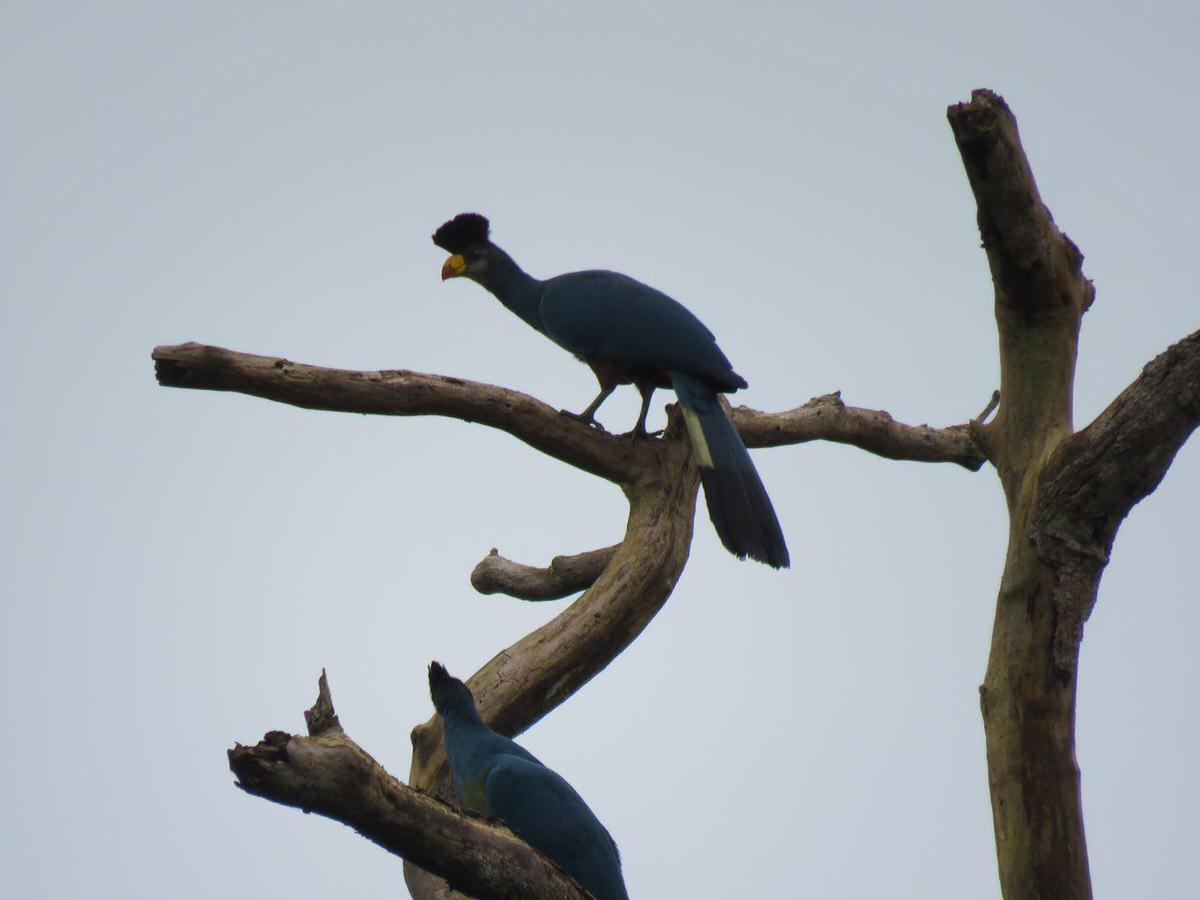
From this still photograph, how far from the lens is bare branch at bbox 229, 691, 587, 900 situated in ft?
8.09

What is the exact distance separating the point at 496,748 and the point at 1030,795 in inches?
70.2

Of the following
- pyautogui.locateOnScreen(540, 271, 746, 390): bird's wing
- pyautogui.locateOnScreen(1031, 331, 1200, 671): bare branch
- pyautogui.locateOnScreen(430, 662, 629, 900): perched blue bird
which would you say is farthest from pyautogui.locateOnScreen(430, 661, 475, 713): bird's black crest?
pyautogui.locateOnScreen(1031, 331, 1200, 671): bare branch

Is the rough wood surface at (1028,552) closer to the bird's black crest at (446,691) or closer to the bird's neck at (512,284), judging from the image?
the bird's black crest at (446,691)

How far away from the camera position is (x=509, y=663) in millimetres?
4863

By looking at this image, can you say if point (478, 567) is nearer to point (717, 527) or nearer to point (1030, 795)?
point (717, 527)

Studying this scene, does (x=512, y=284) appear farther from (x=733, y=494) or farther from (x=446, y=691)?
(x=446, y=691)

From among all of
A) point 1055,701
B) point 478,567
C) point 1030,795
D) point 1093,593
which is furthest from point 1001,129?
point 478,567

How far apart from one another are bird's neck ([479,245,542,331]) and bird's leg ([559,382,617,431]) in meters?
0.88

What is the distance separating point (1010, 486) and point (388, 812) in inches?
121

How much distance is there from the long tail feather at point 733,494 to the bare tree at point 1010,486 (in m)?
0.21

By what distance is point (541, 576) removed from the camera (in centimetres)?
599

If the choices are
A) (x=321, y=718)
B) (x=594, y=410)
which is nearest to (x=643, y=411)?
(x=594, y=410)

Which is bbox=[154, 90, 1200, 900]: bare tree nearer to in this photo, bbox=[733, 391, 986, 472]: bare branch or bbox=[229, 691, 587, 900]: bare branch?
bbox=[229, 691, 587, 900]: bare branch

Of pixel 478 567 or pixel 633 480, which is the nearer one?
pixel 633 480
